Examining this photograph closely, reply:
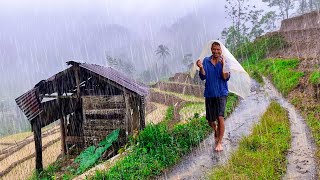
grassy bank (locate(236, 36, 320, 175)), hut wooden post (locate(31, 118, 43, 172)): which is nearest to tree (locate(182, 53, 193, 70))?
grassy bank (locate(236, 36, 320, 175))

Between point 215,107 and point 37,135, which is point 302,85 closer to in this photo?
point 215,107

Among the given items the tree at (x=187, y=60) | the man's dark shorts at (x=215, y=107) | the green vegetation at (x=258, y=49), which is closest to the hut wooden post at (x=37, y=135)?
the man's dark shorts at (x=215, y=107)

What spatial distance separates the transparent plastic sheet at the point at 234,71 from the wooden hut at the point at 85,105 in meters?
5.05

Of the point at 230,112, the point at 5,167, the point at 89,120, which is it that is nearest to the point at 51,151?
the point at 5,167

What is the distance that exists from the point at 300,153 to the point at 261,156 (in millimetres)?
1013

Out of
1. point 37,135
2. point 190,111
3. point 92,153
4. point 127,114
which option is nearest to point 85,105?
point 37,135

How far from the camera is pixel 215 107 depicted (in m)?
6.45

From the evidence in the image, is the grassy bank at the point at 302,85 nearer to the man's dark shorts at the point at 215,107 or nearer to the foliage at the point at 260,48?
the man's dark shorts at the point at 215,107

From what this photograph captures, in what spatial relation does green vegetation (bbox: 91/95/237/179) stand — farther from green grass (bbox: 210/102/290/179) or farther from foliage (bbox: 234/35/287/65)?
foliage (bbox: 234/35/287/65)

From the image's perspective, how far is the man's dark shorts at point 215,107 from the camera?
21.0 feet

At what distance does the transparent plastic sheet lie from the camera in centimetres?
658

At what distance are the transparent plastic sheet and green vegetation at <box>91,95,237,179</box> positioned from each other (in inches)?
61.2

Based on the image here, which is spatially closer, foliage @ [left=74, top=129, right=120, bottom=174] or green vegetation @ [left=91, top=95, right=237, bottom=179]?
green vegetation @ [left=91, top=95, right=237, bottom=179]

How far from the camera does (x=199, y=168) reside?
6.12 meters
